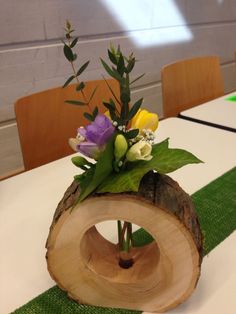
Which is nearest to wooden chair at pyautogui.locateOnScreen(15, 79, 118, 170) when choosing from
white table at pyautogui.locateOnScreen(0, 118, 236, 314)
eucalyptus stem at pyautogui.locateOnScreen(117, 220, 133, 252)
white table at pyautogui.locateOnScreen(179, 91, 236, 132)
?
white table at pyautogui.locateOnScreen(0, 118, 236, 314)

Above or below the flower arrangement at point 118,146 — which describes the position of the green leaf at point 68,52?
above

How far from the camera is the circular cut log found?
0.48m

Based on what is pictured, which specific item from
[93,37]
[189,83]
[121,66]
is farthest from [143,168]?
[93,37]

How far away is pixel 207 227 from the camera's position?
0.74 metres

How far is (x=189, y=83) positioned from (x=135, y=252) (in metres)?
1.23

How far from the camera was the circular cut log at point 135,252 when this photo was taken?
18.8 inches

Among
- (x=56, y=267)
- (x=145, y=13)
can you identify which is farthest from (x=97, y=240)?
(x=145, y=13)

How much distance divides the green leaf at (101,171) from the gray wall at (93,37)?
161 centimetres

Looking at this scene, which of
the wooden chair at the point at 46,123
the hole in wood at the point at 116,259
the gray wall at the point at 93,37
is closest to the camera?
the hole in wood at the point at 116,259

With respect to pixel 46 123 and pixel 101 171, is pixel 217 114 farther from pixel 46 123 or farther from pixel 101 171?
pixel 101 171

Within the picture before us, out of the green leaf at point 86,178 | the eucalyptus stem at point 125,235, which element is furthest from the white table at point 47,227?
the green leaf at point 86,178

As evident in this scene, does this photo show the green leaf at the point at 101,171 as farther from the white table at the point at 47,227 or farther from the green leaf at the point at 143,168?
the white table at the point at 47,227

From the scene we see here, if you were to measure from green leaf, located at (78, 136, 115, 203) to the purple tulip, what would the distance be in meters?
0.01

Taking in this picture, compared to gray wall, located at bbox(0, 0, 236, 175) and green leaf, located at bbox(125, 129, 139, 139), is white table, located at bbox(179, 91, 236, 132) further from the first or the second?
gray wall, located at bbox(0, 0, 236, 175)
